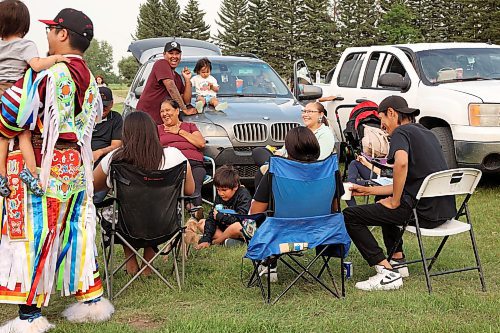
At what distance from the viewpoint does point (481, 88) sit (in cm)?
894

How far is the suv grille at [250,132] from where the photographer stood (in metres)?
8.48

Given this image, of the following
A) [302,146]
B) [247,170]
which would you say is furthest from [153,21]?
[302,146]

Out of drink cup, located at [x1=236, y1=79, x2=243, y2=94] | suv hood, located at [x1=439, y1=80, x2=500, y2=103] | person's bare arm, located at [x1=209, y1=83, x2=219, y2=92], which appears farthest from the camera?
drink cup, located at [x1=236, y1=79, x2=243, y2=94]

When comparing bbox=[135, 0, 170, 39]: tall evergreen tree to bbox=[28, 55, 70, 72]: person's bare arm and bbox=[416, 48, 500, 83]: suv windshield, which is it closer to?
bbox=[416, 48, 500, 83]: suv windshield

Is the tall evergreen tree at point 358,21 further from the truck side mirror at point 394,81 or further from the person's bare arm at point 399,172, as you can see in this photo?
the person's bare arm at point 399,172

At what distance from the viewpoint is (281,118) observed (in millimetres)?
8734

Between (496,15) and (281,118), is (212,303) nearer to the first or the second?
(281,118)

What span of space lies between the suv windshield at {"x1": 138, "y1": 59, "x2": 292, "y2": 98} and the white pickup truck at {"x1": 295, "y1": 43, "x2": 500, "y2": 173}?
97 cm

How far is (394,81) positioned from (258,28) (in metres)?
57.9

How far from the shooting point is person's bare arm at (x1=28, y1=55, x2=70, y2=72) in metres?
4.16

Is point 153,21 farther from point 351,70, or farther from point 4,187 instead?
point 4,187

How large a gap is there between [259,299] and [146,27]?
7291cm

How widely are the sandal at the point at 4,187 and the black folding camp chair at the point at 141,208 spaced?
39.6 inches

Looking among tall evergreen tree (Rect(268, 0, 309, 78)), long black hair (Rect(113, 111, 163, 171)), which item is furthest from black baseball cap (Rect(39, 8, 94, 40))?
tall evergreen tree (Rect(268, 0, 309, 78))
